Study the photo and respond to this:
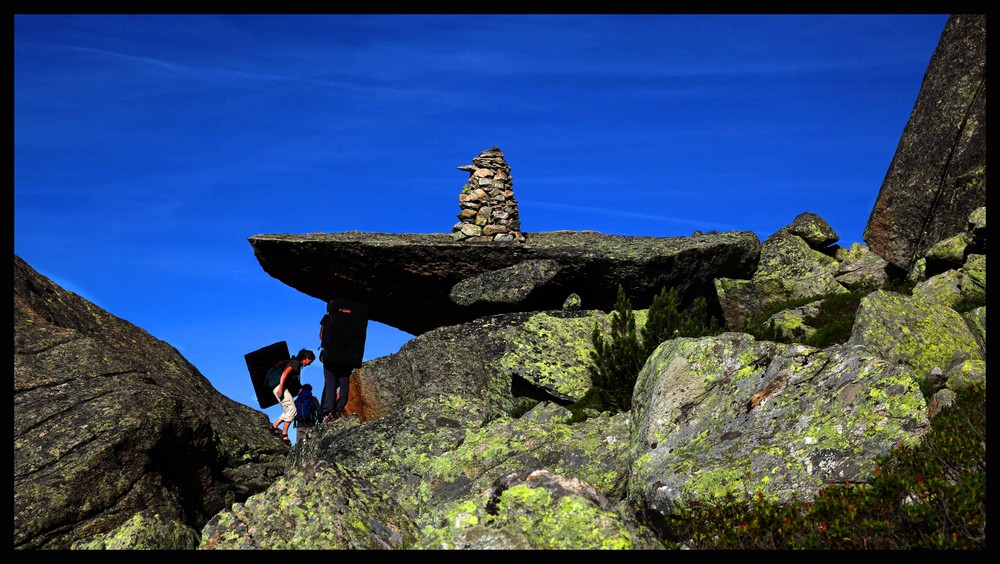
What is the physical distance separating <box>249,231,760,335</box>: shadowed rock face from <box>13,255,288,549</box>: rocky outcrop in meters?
7.02

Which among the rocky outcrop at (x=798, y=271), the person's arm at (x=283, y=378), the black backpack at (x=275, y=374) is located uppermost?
the rocky outcrop at (x=798, y=271)

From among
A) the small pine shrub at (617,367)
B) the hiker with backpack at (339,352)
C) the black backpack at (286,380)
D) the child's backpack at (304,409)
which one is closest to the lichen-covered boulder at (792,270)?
the small pine shrub at (617,367)

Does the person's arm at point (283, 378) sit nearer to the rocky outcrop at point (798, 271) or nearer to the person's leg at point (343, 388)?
the person's leg at point (343, 388)

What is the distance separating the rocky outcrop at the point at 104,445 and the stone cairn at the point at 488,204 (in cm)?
965

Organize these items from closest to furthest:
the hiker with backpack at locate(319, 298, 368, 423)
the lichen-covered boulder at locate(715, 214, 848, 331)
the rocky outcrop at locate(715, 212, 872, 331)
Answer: the hiker with backpack at locate(319, 298, 368, 423) < the rocky outcrop at locate(715, 212, 872, 331) < the lichen-covered boulder at locate(715, 214, 848, 331)

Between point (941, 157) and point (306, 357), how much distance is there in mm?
22149

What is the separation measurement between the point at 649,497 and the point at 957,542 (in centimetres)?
426

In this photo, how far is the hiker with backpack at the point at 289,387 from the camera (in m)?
24.9

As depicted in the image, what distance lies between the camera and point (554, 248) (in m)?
26.2

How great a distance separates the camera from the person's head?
83.9 ft

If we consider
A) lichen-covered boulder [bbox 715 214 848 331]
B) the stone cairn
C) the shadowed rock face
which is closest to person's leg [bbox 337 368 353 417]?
the shadowed rock face

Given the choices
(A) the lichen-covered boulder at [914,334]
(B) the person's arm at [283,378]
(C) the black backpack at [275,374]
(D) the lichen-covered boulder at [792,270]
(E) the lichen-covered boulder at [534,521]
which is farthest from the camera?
(D) the lichen-covered boulder at [792,270]

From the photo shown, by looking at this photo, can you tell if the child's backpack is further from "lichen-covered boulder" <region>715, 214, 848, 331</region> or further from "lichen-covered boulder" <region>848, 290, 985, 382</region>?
"lichen-covered boulder" <region>848, 290, 985, 382</region>
